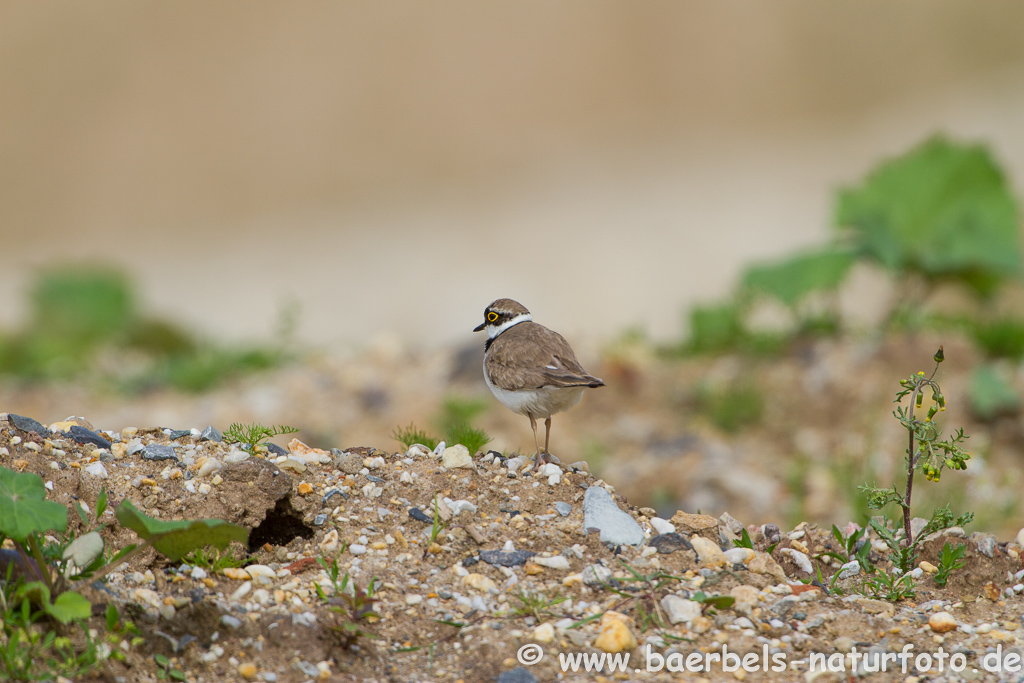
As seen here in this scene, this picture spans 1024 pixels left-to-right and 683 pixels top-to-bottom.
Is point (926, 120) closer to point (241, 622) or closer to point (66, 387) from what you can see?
point (66, 387)

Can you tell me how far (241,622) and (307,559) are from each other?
0.40 meters

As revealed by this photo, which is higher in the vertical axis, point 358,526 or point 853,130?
point 853,130

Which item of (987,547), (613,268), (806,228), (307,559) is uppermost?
(806,228)

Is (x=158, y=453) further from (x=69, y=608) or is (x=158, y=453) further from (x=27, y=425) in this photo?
(x=69, y=608)

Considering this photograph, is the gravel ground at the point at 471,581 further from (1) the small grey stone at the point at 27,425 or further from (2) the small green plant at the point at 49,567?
(2) the small green plant at the point at 49,567

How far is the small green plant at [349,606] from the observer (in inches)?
120

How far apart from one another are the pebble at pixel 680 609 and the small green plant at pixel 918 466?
32.3 inches

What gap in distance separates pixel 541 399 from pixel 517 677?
1.69m

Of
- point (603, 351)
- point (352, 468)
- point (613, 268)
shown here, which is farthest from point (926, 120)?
point (352, 468)

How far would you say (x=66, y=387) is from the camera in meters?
8.73

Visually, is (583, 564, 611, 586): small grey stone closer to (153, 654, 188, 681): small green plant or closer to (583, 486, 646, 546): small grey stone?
(583, 486, 646, 546): small grey stone

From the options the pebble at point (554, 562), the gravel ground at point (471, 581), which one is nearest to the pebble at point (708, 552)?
the gravel ground at point (471, 581)

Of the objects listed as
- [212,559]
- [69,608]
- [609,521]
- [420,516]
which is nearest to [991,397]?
[609,521]

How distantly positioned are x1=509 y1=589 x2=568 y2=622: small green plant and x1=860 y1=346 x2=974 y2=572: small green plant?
1260 mm
